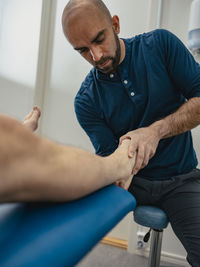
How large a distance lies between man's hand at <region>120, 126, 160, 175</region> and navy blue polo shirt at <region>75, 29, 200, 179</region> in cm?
20

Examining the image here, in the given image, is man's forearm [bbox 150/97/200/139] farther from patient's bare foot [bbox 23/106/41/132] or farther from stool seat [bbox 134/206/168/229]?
patient's bare foot [bbox 23/106/41/132]

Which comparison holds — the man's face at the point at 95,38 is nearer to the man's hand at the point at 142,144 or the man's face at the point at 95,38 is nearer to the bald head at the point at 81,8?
the bald head at the point at 81,8

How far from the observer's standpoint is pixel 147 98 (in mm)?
1192

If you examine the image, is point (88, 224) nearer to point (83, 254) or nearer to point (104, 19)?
point (83, 254)

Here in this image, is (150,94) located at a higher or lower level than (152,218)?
higher

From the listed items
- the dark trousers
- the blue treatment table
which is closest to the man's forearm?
the dark trousers

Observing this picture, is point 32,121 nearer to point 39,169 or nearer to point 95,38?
point 95,38

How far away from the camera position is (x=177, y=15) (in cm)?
170

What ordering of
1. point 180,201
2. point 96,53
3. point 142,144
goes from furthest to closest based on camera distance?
point 96,53, point 180,201, point 142,144

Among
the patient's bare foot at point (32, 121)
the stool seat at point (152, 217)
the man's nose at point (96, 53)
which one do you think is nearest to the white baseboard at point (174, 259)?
the stool seat at point (152, 217)

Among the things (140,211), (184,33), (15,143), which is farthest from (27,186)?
(184,33)

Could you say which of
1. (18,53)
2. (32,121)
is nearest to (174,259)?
(32,121)

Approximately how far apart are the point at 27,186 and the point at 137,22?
178 cm

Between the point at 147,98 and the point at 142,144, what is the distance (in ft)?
1.14
